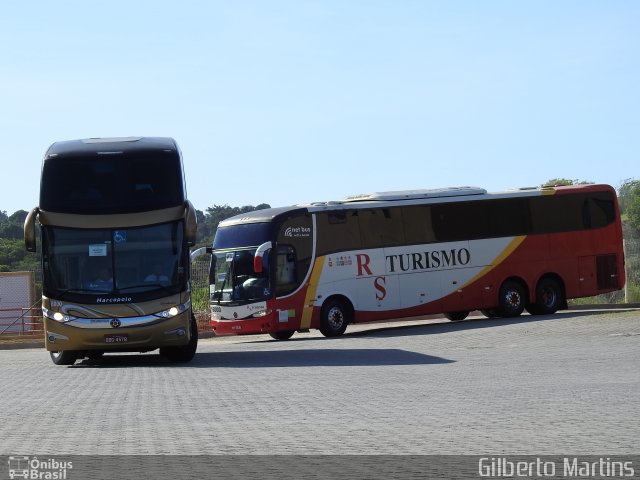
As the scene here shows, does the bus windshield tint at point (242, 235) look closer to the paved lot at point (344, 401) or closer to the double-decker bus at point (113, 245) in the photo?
the paved lot at point (344, 401)

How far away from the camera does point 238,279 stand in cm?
3206

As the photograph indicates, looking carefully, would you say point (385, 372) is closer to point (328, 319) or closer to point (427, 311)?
point (328, 319)

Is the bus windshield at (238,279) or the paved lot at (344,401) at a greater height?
the bus windshield at (238,279)

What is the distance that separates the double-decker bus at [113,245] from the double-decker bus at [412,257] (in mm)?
8973

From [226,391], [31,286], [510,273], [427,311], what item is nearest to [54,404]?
[226,391]

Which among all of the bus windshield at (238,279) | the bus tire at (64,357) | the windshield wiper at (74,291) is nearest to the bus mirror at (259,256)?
the bus windshield at (238,279)

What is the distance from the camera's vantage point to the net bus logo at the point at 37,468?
28.5ft

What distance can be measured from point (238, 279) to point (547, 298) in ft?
34.4

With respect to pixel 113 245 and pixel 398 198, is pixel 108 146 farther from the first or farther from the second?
pixel 398 198

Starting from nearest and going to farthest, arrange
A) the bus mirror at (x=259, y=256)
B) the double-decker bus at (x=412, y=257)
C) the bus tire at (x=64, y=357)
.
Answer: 1. the bus tire at (x=64, y=357)
2. the bus mirror at (x=259, y=256)
3. the double-decker bus at (x=412, y=257)

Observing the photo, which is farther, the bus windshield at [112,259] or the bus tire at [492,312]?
the bus tire at [492,312]

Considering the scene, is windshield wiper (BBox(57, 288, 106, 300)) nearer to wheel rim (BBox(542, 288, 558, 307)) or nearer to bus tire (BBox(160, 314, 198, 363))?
bus tire (BBox(160, 314, 198, 363))

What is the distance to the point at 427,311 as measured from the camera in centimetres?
3494

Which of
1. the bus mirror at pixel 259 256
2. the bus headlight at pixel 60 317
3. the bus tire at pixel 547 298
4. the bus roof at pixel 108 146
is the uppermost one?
the bus roof at pixel 108 146
